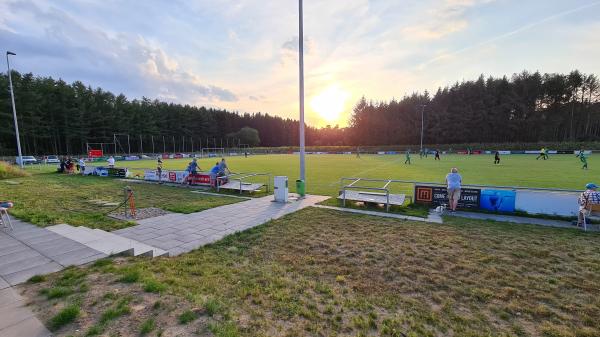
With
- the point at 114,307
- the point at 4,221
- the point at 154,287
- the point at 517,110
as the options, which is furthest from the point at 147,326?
the point at 517,110

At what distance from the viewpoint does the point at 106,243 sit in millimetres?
5820

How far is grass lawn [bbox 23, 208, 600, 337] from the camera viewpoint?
3.22 m

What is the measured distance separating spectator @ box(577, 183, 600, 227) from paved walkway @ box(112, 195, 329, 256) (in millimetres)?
8410

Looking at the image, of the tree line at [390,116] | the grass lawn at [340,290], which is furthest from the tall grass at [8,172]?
the tree line at [390,116]

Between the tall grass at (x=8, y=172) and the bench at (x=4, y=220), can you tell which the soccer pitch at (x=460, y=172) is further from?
the bench at (x=4, y=220)

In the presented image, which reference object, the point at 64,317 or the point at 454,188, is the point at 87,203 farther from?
the point at 454,188

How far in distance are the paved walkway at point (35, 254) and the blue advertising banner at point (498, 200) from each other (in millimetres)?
11598

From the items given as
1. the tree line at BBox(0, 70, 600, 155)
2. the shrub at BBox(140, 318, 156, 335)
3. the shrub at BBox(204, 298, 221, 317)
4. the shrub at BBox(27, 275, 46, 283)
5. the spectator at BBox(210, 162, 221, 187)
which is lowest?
the shrub at BBox(204, 298, 221, 317)

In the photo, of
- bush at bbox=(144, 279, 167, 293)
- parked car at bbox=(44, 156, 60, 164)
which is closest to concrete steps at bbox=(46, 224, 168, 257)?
bush at bbox=(144, 279, 167, 293)

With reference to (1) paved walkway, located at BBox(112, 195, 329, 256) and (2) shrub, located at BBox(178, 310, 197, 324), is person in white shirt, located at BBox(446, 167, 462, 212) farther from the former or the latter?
(2) shrub, located at BBox(178, 310, 197, 324)

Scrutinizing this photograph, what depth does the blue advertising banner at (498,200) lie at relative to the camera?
9.54 metres

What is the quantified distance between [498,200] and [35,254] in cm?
1307

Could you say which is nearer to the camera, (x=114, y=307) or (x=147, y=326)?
(x=147, y=326)

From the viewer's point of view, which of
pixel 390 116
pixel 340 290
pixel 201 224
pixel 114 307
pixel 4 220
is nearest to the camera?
pixel 114 307
